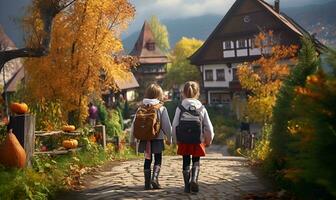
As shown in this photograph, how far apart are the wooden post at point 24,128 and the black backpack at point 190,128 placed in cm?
283

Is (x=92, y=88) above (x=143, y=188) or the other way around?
above

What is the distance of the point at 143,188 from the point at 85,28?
7193 millimetres

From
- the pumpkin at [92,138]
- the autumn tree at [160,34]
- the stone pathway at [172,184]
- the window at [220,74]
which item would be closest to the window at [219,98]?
the window at [220,74]

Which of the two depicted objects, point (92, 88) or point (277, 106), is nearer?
point (277, 106)

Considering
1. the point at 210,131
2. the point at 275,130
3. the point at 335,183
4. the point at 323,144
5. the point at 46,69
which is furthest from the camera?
the point at 46,69

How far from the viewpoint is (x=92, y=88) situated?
511 inches

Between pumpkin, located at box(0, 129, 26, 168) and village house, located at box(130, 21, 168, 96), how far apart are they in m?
46.5

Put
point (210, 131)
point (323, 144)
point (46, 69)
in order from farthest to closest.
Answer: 1. point (46, 69)
2. point (210, 131)
3. point (323, 144)

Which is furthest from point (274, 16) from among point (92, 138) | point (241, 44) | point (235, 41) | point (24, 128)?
point (24, 128)

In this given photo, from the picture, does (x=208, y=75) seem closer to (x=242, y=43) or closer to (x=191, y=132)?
(x=242, y=43)

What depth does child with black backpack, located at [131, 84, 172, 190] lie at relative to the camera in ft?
20.7

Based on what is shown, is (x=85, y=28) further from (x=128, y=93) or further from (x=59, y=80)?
(x=128, y=93)

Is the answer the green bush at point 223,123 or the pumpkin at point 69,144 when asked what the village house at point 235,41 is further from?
the pumpkin at point 69,144

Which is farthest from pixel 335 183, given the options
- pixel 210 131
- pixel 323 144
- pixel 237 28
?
pixel 237 28
